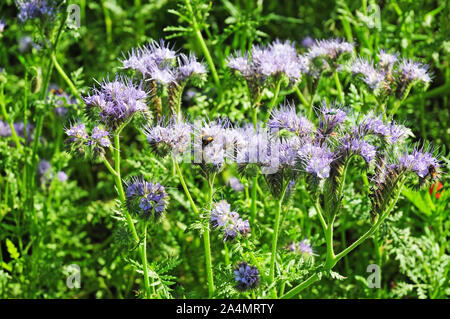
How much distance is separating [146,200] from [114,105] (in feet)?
1.56

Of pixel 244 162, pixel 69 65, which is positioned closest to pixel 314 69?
pixel 244 162

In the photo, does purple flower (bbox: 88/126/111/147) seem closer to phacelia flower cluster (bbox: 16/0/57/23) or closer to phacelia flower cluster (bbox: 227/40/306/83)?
phacelia flower cluster (bbox: 227/40/306/83)

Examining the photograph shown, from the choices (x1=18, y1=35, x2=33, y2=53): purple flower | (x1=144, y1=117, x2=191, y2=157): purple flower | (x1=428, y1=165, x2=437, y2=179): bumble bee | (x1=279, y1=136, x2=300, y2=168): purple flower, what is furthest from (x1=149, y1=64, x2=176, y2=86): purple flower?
(x1=18, y1=35, x2=33, y2=53): purple flower

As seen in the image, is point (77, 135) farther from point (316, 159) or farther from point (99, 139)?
point (316, 159)

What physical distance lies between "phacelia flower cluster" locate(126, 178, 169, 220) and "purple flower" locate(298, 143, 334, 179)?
2.28 feet

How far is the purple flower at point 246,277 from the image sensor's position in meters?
2.57

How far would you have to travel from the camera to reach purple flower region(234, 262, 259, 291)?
2.57 m

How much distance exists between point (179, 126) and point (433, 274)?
197cm

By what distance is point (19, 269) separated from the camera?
11.8ft

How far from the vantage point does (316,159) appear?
93.5 inches

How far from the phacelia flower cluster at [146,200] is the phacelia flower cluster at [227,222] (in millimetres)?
257

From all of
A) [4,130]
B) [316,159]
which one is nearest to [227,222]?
[316,159]

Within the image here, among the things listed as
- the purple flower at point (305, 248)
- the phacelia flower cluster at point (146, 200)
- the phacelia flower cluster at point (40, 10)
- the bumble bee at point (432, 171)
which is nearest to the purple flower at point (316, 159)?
the bumble bee at point (432, 171)

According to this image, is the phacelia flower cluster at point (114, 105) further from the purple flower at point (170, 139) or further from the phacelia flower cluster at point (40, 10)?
the phacelia flower cluster at point (40, 10)
